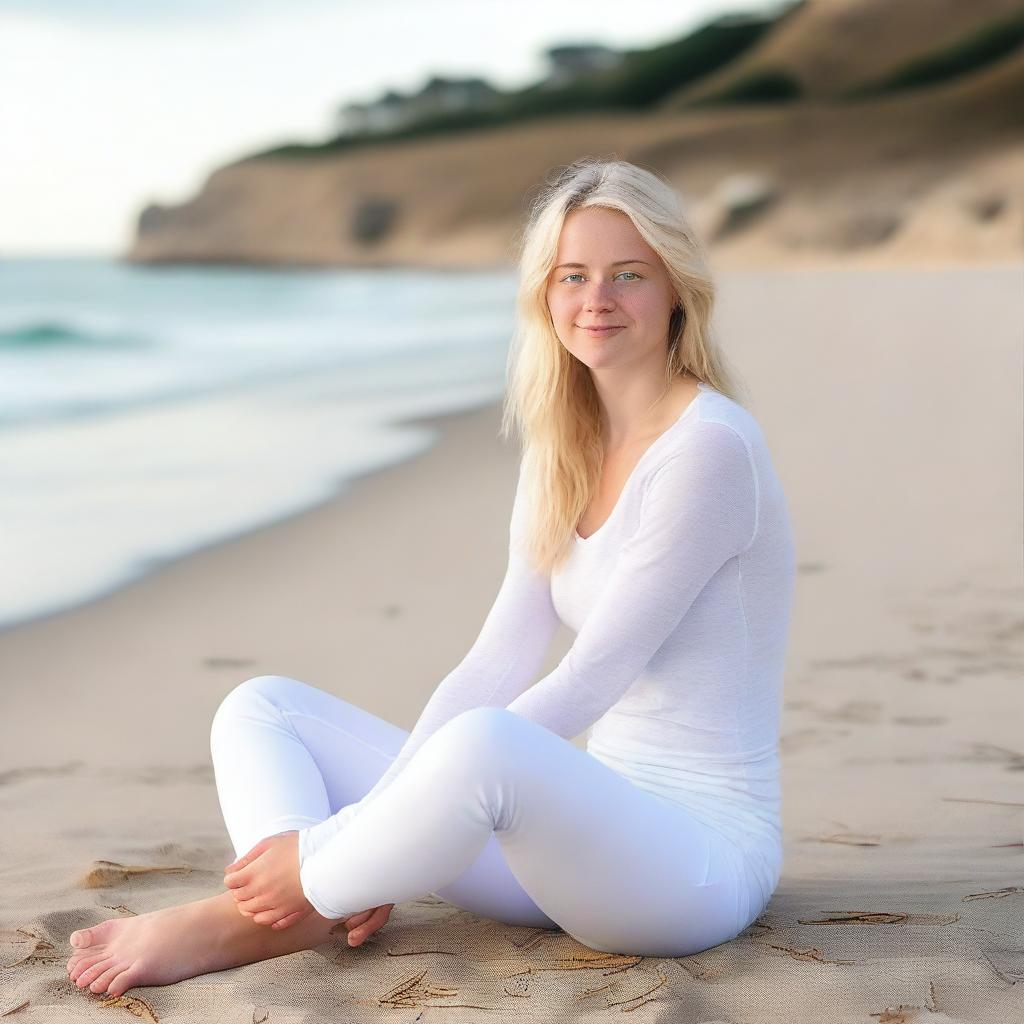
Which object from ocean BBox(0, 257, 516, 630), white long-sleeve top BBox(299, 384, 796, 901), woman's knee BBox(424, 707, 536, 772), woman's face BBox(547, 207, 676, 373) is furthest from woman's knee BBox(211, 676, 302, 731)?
ocean BBox(0, 257, 516, 630)

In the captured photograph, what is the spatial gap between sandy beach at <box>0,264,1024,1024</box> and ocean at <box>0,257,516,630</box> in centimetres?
35

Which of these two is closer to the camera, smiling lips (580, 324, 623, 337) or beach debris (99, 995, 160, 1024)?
A: beach debris (99, 995, 160, 1024)

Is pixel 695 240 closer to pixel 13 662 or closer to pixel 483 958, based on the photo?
pixel 483 958

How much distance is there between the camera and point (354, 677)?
398 centimetres

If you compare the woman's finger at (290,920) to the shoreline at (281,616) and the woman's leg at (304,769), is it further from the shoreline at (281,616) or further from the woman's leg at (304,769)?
the shoreline at (281,616)

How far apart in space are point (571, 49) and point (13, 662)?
4774 cm

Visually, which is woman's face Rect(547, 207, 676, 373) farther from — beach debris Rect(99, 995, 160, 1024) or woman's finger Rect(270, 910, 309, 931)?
beach debris Rect(99, 995, 160, 1024)

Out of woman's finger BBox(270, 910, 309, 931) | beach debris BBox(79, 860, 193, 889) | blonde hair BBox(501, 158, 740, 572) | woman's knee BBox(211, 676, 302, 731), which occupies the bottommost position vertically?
beach debris BBox(79, 860, 193, 889)

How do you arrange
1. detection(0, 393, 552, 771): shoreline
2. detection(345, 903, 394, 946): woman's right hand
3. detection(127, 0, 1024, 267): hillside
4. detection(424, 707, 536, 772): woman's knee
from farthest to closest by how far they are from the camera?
detection(127, 0, 1024, 267): hillside, detection(0, 393, 552, 771): shoreline, detection(345, 903, 394, 946): woman's right hand, detection(424, 707, 536, 772): woman's knee

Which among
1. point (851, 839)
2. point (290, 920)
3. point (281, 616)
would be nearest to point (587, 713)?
point (290, 920)

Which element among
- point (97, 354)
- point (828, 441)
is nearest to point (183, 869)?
point (828, 441)

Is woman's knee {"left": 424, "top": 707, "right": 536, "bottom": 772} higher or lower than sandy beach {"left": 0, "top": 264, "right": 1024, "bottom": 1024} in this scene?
higher

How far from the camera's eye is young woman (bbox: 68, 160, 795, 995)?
2.01 meters

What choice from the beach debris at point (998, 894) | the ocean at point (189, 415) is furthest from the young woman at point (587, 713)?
the ocean at point (189, 415)
